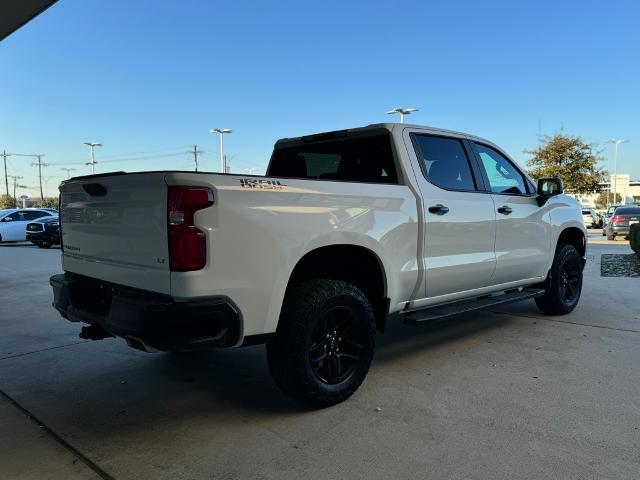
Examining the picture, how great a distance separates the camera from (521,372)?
4.16 m

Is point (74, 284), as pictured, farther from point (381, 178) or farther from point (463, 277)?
point (463, 277)

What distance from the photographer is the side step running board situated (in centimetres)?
407

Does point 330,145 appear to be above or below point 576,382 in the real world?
above

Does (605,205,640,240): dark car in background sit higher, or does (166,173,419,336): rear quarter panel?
(166,173,419,336): rear quarter panel

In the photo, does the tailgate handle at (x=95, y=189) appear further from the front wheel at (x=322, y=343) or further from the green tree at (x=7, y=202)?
the green tree at (x=7, y=202)

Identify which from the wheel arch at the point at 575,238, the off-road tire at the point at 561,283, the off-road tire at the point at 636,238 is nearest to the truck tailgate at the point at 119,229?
the off-road tire at the point at 561,283

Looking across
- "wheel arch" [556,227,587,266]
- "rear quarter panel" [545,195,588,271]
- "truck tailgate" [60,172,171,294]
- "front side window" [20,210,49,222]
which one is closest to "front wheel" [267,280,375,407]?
"truck tailgate" [60,172,171,294]

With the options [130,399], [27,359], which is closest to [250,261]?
[130,399]

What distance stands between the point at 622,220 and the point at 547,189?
59.4 ft

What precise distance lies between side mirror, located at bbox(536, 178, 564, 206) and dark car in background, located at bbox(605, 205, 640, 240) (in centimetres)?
1778

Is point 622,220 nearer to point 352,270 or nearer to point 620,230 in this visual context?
point 620,230

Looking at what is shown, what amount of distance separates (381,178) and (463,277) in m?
1.14

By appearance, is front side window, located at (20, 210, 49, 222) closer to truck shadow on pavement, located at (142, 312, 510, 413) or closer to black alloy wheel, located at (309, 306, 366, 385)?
truck shadow on pavement, located at (142, 312, 510, 413)

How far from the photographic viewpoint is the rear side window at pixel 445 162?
14.3 ft
